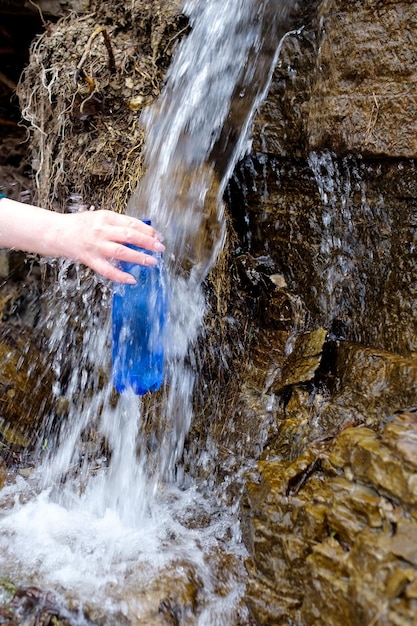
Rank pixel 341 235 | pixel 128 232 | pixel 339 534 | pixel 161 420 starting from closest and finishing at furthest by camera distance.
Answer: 1. pixel 339 534
2. pixel 128 232
3. pixel 341 235
4. pixel 161 420

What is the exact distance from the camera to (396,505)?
156 cm

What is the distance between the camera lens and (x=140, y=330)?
2484 millimetres

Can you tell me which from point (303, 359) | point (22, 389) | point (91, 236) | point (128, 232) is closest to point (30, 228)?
point (91, 236)

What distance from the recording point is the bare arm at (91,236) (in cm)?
179

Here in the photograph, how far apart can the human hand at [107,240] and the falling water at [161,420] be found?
0.88 meters

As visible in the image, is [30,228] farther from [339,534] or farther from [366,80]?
[366,80]

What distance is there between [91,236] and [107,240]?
0.19 feet

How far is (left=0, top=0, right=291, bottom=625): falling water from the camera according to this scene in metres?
2.19

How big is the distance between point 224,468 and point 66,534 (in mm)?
824

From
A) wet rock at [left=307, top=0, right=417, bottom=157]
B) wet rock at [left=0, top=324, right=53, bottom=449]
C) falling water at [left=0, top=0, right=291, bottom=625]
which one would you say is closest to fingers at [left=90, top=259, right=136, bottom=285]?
falling water at [left=0, top=0, right=291, bottom=625]

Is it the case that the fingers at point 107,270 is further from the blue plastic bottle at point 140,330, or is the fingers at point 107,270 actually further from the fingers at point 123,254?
the blue plastic bottle at point 140,330

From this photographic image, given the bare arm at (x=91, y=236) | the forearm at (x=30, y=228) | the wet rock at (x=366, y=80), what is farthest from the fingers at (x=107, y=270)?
the wet rock at (x=366, y=80)

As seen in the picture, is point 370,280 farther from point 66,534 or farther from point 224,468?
point 66,534

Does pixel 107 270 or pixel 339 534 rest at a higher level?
pixel 107 270
